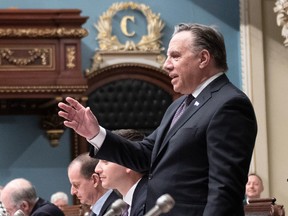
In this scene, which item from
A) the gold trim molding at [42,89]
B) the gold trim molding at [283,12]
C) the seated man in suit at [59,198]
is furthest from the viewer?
the gold trim molding at [42,89]

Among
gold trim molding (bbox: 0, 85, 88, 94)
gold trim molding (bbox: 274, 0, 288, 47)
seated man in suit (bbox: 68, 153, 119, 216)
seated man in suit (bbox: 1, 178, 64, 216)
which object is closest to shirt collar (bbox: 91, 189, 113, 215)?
seated man in suit (bbox: 68, 153, 119, 216)

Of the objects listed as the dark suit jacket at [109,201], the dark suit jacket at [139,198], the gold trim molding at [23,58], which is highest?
the dark suit jacket at [139,198]

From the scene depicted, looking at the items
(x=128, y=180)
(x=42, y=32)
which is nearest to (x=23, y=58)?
(x=42, y=32)

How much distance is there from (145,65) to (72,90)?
1.34 m

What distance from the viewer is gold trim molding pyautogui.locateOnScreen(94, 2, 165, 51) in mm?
12172

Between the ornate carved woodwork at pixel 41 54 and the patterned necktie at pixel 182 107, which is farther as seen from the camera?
the ornate carved woodwork at pixel 41 54

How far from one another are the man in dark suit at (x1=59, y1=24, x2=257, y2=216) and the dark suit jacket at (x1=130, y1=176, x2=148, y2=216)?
466 millimetres

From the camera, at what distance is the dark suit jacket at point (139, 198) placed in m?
4.57

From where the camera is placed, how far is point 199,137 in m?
3.83

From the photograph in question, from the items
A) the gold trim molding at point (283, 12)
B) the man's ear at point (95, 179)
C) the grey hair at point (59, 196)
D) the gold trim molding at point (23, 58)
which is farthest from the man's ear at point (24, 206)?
the gold trim molding at point (23, 58)

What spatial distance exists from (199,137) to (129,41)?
8.52 meters

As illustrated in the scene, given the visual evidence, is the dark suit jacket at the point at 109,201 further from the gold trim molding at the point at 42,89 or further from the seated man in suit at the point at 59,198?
the gold trim molding at the point at 42,89

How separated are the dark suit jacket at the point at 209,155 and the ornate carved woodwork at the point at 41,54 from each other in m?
7.35

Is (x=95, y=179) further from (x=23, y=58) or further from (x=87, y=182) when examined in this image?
(x=23, y=58)
